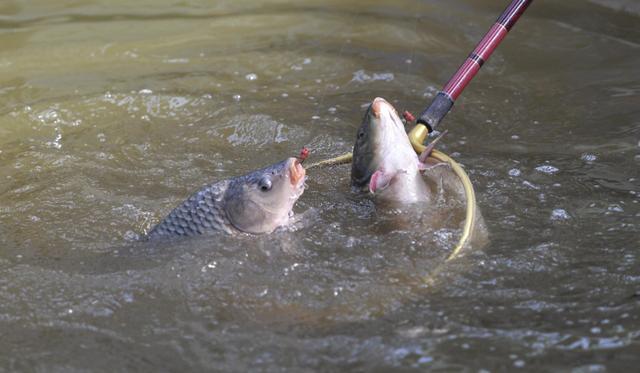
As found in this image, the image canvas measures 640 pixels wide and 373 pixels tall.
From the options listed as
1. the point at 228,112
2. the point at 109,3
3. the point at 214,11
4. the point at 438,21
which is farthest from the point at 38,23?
the point at 438,21

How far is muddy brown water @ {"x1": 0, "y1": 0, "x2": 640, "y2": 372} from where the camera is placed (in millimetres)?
2734

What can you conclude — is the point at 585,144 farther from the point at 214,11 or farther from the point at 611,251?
the point at 214,11

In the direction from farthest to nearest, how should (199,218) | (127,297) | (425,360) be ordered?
1. (199,218)
2. (127,297)
3. (425,360)

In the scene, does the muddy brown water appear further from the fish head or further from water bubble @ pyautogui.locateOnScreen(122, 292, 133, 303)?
the fish head

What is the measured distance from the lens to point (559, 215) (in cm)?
354

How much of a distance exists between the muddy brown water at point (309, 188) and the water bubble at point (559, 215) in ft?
0.06

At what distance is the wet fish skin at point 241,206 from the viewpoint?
11.0 feet

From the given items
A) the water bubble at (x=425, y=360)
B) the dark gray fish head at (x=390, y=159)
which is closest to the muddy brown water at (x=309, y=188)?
the water bubble at (x=425, y=360)

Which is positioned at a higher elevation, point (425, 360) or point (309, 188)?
point (425, 360)

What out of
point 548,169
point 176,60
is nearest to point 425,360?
point 548,169

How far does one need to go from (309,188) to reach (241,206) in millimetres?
666

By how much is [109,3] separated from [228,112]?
2.36 m

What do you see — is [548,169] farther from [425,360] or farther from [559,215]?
[425,360]

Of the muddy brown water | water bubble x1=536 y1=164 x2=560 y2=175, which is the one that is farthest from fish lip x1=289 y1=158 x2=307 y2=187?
water bubble x1=536 y1=164 x2=560 y2=175
